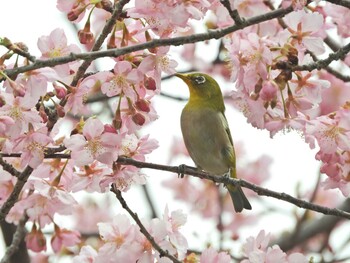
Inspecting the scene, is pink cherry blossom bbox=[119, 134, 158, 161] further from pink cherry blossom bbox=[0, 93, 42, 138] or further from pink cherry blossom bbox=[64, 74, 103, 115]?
pink cherry blossom bbox=[0, 93, 42, 138]

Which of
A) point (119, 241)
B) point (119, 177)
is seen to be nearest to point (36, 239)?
point (119, 241)

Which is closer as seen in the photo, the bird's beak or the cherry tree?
the cherry tree

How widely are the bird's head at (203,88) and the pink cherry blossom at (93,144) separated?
1.27 metres

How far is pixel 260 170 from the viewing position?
755 centimetres

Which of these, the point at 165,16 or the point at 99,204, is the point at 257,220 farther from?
the point at 165,16

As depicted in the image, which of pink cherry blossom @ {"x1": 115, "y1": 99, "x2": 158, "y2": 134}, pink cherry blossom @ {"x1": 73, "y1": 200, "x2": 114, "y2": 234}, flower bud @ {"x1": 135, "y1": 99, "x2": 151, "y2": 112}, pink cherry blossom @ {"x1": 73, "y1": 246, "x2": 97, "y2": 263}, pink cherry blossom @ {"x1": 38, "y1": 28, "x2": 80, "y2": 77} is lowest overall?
pink cherry blossom @ {"x1": 73, "y1": 200, "x2": 114, "y2": 234}

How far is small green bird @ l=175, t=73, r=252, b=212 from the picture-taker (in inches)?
167

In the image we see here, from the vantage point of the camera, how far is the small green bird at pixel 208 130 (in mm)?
4242

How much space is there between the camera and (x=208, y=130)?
427 centimetres

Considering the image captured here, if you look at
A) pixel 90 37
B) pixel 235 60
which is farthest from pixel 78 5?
pixel 235 60

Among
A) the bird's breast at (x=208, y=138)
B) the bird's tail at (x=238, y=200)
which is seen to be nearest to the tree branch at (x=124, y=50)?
the bird's breast at (x=208, y=138)

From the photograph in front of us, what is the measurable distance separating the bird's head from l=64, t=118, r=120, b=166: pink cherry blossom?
4.17 feet

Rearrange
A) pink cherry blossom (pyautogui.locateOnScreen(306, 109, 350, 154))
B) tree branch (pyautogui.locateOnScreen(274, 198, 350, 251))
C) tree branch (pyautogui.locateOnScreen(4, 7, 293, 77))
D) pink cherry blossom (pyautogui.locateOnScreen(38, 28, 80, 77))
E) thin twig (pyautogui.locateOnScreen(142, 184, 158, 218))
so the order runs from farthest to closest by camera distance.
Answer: thin twig (pyautogui.locateOnScreen(142, 184, 158, 218)) < tree branch (pyautogui.locateOnScreen(274, 198, 350, 251)) < pink cherry blossom (pyautogui.locateOnScreen(306, 109, 350, 154)) < pink cherry blossom (pyautogui.locateOnScreen(38, 28, 80, 77)) < tree branch (pyautogui.locateOnScreen(4, 7, 293, 77))

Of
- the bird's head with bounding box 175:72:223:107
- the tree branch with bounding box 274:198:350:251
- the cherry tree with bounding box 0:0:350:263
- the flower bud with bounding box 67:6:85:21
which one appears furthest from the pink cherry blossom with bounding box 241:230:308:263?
the tree branch with bounding box 274:198:350:251
